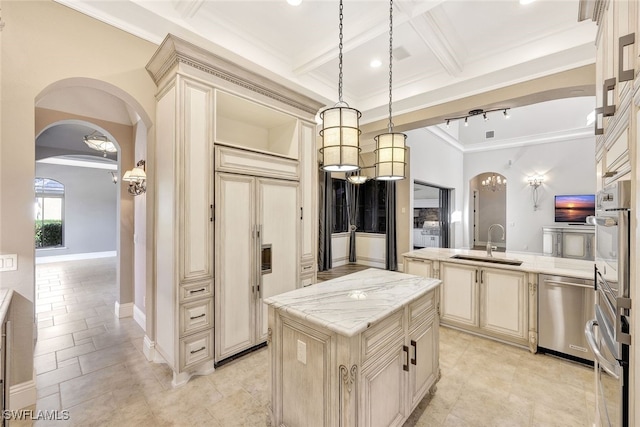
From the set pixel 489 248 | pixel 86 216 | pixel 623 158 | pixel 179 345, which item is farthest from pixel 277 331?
pixel 86 216

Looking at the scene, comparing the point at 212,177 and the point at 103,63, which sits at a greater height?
the point at 103,63

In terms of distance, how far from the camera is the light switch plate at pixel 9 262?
194 centimetres

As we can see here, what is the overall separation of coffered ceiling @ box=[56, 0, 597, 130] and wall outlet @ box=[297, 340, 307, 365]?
300cm

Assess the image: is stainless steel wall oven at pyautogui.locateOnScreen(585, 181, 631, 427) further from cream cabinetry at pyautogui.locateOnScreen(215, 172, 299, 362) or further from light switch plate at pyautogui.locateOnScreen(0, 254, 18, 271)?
light switch plate at pyautogui.locateOnScreen(0, 254, 18, 271)

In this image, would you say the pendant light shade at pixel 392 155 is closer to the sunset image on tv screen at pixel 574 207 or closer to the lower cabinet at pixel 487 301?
the lower cabinet at pixel 487 301

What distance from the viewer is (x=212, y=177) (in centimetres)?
254

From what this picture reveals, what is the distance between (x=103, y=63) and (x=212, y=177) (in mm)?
1351

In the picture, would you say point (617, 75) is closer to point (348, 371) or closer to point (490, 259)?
point (348, 371)

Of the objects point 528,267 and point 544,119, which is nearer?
point 528,267

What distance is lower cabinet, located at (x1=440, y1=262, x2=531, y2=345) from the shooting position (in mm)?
2920

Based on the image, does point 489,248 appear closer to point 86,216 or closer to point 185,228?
point 185,228

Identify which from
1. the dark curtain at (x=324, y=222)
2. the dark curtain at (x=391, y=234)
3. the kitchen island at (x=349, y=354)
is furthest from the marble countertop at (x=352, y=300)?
the dark curtain at (x=391, y=234)

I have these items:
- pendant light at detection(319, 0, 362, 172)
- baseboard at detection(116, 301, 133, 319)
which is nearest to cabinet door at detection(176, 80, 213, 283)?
pendant light at detection(319, 0, 362, 172)

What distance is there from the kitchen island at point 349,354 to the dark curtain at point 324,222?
473 cm
